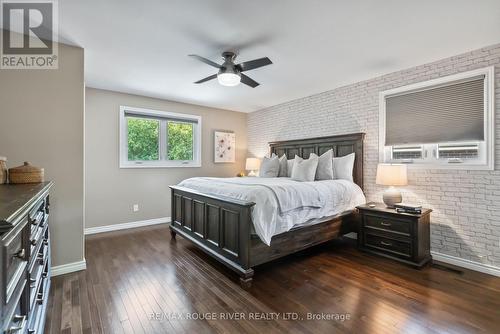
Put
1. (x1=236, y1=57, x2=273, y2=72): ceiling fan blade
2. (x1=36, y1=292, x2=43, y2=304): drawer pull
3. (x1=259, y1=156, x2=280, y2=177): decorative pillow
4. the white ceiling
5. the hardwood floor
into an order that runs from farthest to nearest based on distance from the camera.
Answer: (x1=259, y1=156, x2=280, y2=177): decorative pillow
(x1=236, y1=57, x2=273, y2=72): ceiling fan blade
the white ceiling
the hardwood floor
(x1=36, y1=292, x2=43, y2=304): drawer pull

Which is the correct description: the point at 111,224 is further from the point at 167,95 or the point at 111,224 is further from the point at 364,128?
the point at 364,128

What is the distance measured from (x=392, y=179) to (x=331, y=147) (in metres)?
1.35

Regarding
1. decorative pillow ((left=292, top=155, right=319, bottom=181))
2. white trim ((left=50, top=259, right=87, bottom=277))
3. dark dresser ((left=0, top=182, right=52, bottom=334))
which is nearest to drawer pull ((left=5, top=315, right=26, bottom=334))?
dark dresser ((left=0, top=182, right=52, bottom=334))

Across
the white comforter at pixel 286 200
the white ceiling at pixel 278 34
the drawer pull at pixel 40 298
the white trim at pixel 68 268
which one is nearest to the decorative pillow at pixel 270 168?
the white comforter at pixel 286 200

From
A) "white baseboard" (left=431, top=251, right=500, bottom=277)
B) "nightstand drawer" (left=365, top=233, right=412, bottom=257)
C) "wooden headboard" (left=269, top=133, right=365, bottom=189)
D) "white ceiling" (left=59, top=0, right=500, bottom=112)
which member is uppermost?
"white ceiling" (left=59, top=0, right=500, bottom=112)

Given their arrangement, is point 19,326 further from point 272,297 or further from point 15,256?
point 272,297

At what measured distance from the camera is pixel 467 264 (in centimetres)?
296

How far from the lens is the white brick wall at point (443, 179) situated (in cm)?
281

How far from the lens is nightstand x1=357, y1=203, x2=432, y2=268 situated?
2951mm

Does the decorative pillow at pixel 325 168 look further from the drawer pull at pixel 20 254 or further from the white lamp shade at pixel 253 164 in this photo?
the drawer pull at pixel 20 254

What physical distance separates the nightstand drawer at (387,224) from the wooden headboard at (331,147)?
0.80 metres

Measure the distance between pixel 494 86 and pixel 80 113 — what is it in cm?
480

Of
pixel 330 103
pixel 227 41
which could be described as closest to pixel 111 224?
pixel 227 41

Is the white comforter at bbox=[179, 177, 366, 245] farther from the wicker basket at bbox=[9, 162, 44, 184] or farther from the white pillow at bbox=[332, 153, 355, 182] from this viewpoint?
the wicker basket at bbox=[9, 162, 44, 184]
